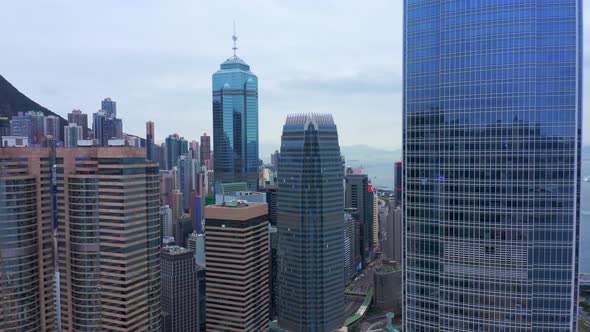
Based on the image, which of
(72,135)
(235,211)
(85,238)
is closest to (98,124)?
Answer: (72,135)

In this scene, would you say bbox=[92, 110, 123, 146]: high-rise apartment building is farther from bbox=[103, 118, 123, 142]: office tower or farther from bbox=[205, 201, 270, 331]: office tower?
bbox=[205, 201, 270, 331]: office tower

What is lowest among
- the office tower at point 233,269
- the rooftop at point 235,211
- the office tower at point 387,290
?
the office tower at point 387,290

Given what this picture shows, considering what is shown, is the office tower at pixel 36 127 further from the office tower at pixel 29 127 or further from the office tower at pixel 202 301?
the office tower at pixel 202 301

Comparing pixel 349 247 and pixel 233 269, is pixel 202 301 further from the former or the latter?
pixel 349 247

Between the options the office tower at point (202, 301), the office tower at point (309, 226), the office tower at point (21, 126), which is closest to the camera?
the office tower at point (309, 226)

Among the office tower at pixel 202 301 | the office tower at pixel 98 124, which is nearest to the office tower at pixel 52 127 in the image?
the office tower at pixel 98 124

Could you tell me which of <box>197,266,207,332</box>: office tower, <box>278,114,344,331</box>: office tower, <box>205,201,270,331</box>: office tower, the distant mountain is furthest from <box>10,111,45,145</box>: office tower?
<box>278,114,344,331</box>: office tower
